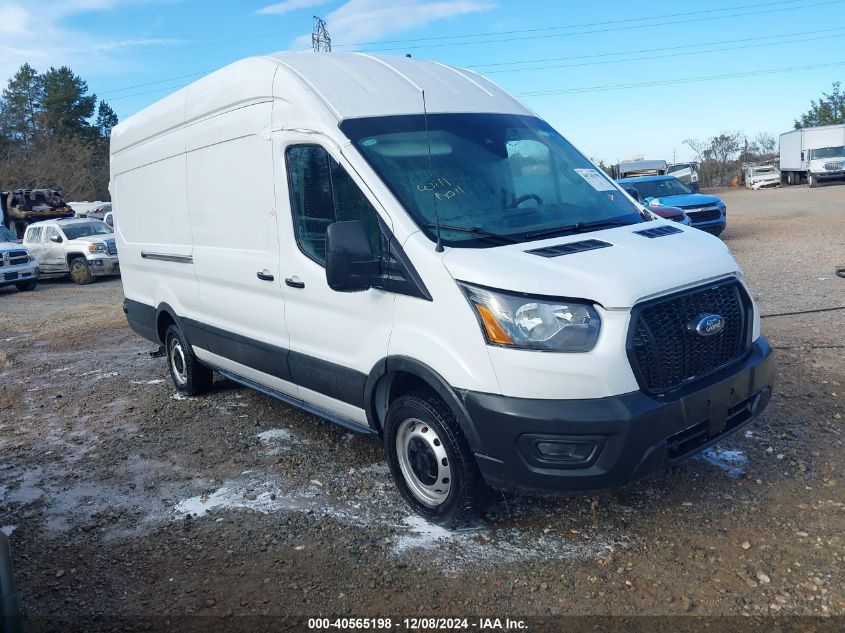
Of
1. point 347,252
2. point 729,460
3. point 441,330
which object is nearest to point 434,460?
point 441,330

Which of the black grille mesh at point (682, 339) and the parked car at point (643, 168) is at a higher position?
the parked car at point (643, 168)

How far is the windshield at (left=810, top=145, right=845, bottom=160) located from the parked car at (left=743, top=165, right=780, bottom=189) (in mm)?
5430

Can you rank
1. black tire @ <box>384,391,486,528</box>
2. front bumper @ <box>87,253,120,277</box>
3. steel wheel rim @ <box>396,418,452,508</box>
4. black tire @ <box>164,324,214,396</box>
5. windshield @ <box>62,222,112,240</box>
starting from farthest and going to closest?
1. windshield @ <box>62,222,112,240</box>
2. front bumper @ <box>87,253,120,277</box>
3. black tire @ <box>164,324,214,396</box>
4. steel wheel rim @ <box>396,418,452,508</box>
5. black tire @ <box>384,391,486,528</box>

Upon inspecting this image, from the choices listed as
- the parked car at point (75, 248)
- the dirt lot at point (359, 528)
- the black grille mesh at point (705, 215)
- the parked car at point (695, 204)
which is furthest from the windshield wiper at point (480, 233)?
the parked car at point (75, 248)

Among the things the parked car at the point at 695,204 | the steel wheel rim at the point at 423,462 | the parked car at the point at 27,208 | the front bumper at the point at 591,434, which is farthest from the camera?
the parked car at the point at 27,208

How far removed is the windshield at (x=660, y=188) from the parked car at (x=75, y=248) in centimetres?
1295

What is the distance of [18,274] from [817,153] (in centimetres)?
3776

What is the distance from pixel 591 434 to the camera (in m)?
3.52

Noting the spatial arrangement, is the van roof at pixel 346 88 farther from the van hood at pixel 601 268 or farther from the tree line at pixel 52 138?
the tree line at pixel 52 138

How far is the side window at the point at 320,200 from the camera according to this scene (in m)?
4.25

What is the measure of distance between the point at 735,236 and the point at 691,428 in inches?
677

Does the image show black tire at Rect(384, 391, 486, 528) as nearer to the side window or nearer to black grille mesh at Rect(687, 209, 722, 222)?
the side window

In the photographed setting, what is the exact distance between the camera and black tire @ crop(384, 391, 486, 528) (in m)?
3.92

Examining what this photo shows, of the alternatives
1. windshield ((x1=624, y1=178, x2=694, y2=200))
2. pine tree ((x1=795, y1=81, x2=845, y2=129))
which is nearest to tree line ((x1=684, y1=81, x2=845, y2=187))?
pine tree ((x1=795, y1=81, x2=845, y2=129))
